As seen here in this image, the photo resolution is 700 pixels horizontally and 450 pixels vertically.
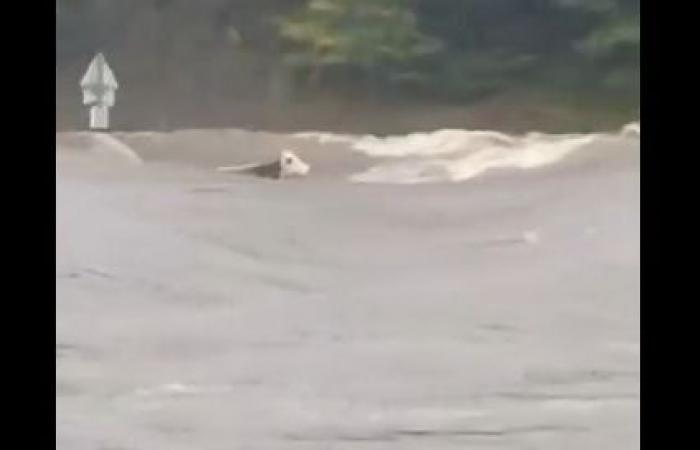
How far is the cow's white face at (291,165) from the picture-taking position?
3.05 ft

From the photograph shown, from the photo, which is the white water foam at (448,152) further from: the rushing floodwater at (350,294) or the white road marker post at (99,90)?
the white road marker post at (99,90)

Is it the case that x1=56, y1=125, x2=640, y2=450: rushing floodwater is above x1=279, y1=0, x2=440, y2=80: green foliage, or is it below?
below

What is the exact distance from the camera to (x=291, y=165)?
929mm

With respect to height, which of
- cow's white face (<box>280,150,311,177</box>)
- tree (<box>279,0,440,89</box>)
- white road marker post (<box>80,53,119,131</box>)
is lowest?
cow's white face (<box>280,150,311,177</box>)

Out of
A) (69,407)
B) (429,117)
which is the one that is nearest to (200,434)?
(69,407)

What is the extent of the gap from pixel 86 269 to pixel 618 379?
444 millimetres

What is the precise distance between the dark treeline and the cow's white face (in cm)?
3

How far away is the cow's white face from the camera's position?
3.05ft

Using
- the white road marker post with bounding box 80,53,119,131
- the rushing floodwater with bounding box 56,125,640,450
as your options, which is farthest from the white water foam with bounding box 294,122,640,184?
the white road marker post with bounding box 80,53,119,131

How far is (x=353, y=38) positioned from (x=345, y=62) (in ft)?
0.07

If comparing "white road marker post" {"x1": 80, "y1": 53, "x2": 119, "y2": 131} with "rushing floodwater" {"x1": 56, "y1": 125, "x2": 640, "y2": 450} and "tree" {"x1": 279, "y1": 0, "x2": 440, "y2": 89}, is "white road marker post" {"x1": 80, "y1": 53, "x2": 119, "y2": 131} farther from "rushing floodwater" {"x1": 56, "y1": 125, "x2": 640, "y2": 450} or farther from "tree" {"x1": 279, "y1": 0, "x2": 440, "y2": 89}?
"tree" {"x1": 279, "y1": 0, "x2": 440, "y2": 89}

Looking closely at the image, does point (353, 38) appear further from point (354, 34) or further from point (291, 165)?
point (291, 165)
